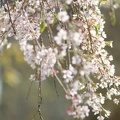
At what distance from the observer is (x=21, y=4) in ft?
5.41

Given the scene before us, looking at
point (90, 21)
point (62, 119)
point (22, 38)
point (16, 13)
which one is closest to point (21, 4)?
point (16, 13)

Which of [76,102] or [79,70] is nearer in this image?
[79,70]

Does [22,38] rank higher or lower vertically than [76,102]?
higher

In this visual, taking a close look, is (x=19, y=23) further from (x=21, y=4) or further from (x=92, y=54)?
(x=92, y=54)

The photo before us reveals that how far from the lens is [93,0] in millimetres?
1595

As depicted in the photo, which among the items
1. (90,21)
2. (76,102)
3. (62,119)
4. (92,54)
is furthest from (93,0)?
(62,119)

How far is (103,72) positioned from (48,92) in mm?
4925

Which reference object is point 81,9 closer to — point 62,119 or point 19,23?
point 19,23

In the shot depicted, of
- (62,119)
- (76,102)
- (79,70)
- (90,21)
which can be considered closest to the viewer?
(79,70)

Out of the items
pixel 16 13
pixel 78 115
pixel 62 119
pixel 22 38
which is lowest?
pixel 78 115

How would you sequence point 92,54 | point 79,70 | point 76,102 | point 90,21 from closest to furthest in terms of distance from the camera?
point 79,70, point 76,102, point 92,54, point 90,21

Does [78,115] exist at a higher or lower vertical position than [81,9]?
lower

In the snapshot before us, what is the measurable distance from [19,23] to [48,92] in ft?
16.4

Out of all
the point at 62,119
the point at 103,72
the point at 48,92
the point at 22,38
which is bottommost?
the point at 103,72
